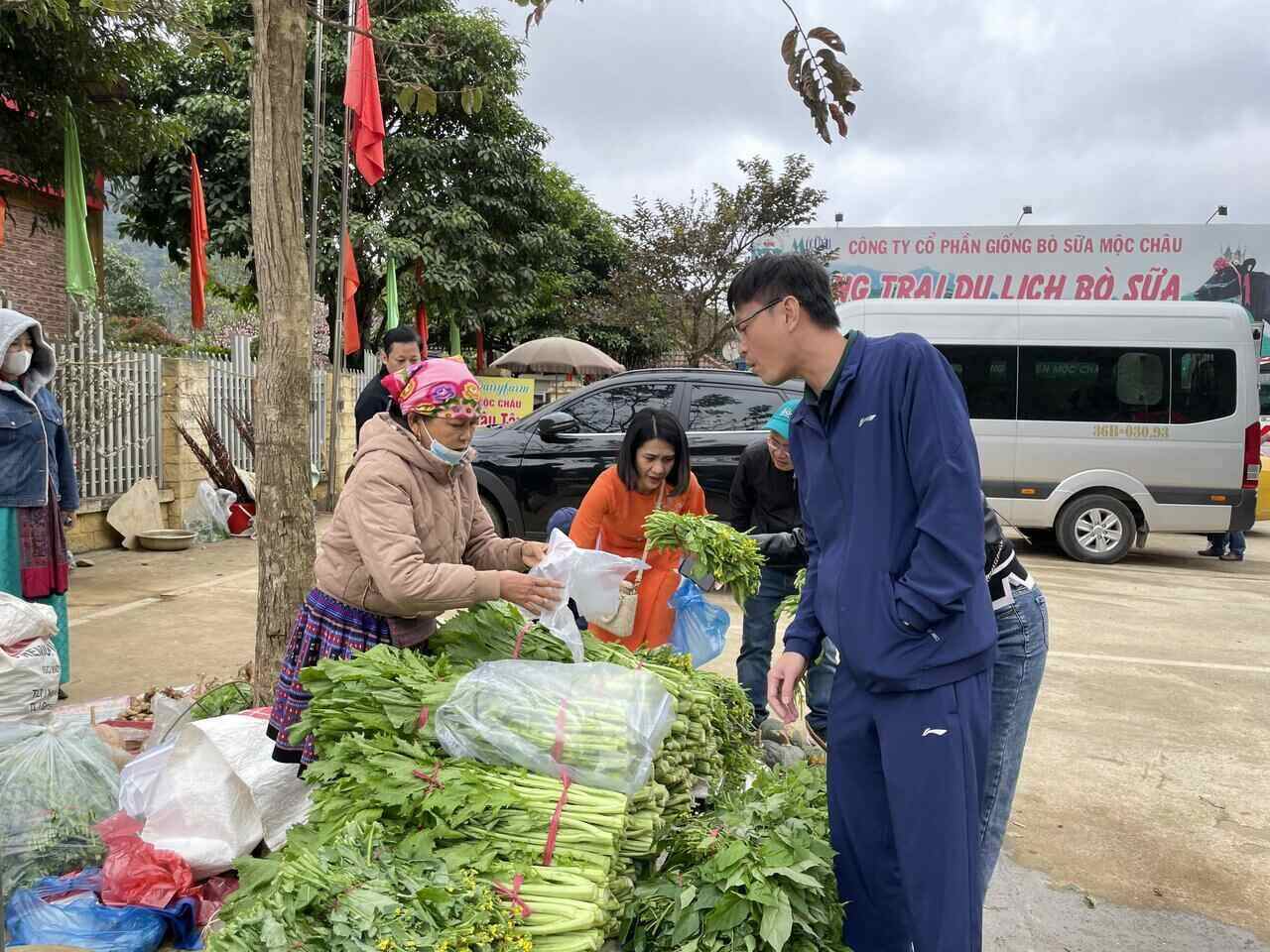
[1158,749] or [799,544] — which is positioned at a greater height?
[799,544]

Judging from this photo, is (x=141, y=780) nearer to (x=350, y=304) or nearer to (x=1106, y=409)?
(x=1106, y=409)

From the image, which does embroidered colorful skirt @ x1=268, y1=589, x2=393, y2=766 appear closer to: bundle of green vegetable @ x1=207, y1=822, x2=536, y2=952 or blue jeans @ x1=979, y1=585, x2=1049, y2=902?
bundle of green vegetable @ x1=207, y1=822, x2=536, y2=952

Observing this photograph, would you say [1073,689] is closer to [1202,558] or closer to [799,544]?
[799,544]

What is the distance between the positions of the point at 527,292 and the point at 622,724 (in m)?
18.1

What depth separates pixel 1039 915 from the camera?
315 cm

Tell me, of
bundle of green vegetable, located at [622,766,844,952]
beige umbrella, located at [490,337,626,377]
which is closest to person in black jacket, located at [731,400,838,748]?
bundle of green vegetable, located at [622,766,844,952]

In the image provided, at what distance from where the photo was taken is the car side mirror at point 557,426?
27.5 feet

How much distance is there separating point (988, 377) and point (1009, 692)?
28.4 ft

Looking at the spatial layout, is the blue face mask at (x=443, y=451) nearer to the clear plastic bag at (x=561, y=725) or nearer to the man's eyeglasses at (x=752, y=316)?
the clear plastic bag at (x=561, y=725)

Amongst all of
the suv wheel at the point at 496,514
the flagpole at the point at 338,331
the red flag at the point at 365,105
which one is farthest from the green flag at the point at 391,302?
the suv wheel at the point at 496,514

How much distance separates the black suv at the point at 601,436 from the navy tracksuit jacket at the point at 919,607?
5.96 m

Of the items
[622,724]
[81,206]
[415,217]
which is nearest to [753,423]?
[622,724]

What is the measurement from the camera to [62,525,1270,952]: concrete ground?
3.21 meters

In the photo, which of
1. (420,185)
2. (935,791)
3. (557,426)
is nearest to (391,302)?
(420,185)
